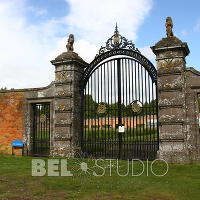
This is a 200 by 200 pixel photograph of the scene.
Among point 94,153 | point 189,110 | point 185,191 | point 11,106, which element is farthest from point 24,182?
point 11,106

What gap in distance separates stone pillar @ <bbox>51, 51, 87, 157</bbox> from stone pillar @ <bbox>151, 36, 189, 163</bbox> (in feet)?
11.6

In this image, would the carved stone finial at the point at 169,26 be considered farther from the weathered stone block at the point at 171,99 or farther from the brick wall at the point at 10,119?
the brick wall at the point at 10,119

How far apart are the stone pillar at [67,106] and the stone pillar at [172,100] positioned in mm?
3547

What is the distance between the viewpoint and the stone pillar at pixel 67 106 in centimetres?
1141

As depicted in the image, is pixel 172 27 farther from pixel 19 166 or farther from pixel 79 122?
pixel 19 166

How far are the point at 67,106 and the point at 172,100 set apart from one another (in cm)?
431

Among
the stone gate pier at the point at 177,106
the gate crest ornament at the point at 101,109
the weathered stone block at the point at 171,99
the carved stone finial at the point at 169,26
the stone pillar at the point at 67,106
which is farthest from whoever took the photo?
the stone pillar at the point at 67,106

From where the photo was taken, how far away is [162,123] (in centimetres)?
973

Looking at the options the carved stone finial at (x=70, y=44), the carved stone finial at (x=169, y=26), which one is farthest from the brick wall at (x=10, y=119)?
the carved stone finial at (x=169, y=26)

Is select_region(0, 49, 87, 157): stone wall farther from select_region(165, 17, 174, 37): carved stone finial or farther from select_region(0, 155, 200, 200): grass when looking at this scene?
select_region(165, 17, 174, 37): carved stone finial

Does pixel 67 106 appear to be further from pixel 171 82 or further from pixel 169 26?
pixel 169 26

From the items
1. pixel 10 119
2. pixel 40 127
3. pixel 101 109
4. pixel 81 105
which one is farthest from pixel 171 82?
pixel 10 119

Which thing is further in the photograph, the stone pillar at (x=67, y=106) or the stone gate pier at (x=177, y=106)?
the stone pillar at (x=67, y=106)

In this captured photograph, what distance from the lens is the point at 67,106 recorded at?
455 inches
